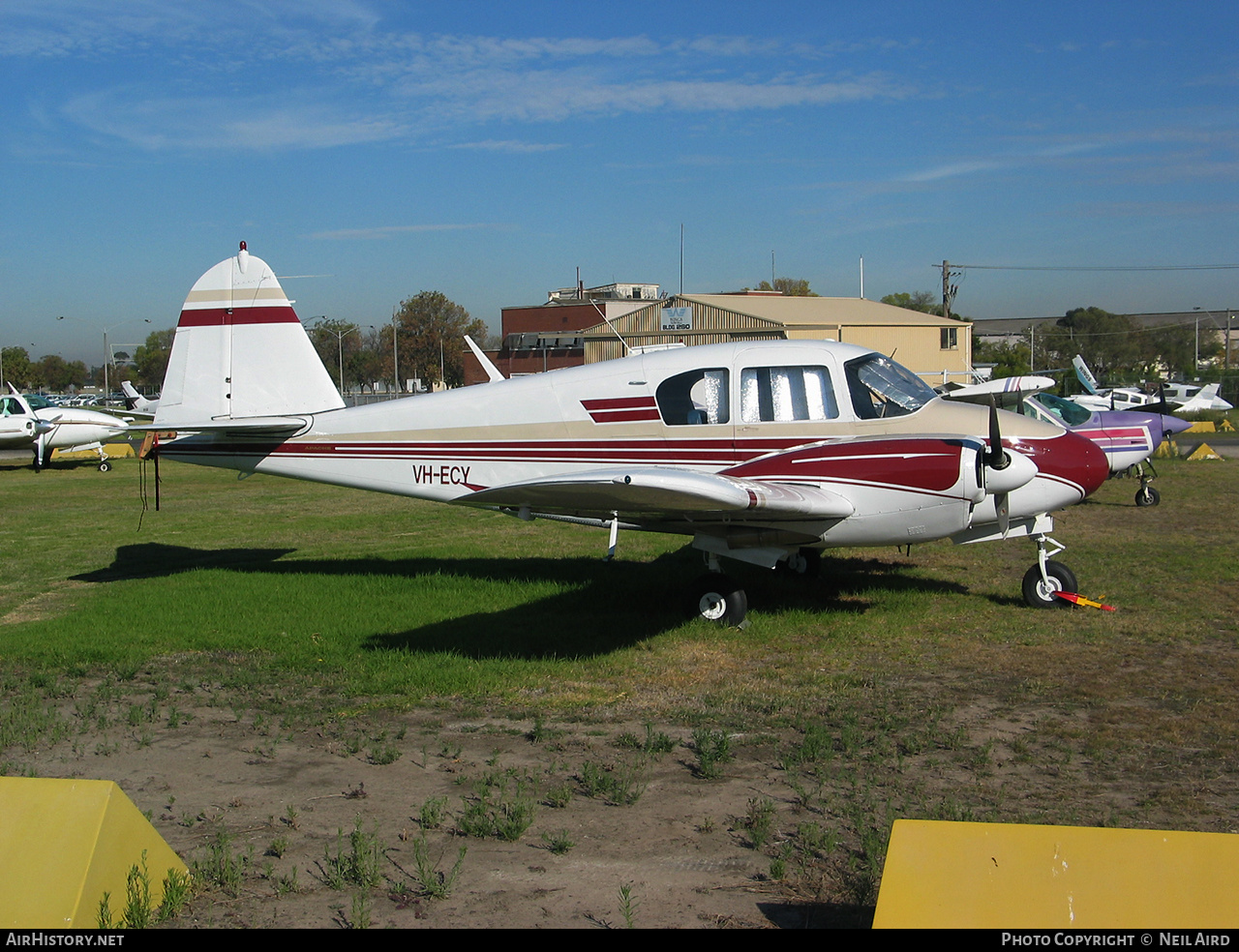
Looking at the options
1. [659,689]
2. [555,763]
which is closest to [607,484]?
[659,689]

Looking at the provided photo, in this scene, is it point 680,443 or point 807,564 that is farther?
→ point 807,564

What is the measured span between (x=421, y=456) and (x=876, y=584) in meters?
5.18

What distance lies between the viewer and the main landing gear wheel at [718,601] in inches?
344

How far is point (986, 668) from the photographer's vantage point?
727 cm

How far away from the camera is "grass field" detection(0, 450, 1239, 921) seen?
5.32m

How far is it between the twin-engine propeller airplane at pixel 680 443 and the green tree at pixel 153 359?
96529mm

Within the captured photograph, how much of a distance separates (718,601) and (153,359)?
370ft

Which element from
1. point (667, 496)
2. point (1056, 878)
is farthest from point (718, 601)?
point (1056, 878)

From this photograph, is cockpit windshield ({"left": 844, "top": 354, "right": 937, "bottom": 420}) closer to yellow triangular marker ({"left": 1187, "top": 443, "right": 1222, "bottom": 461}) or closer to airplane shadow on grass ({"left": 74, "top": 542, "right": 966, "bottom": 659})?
airplane shadow on grass ({"left": 74, "top": 542, "right": 966, "bottom": 659})

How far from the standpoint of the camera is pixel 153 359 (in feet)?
350

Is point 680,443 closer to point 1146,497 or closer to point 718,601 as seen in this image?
point 718,601

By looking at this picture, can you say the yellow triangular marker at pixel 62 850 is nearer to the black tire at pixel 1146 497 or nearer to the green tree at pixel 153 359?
the black tire at pixel 1146 497

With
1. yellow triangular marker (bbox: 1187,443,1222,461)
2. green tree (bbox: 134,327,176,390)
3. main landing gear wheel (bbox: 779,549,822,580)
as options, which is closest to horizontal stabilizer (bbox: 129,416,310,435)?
main landing gear wheel (bbox: 779,549,822,580)

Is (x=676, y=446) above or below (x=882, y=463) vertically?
above
